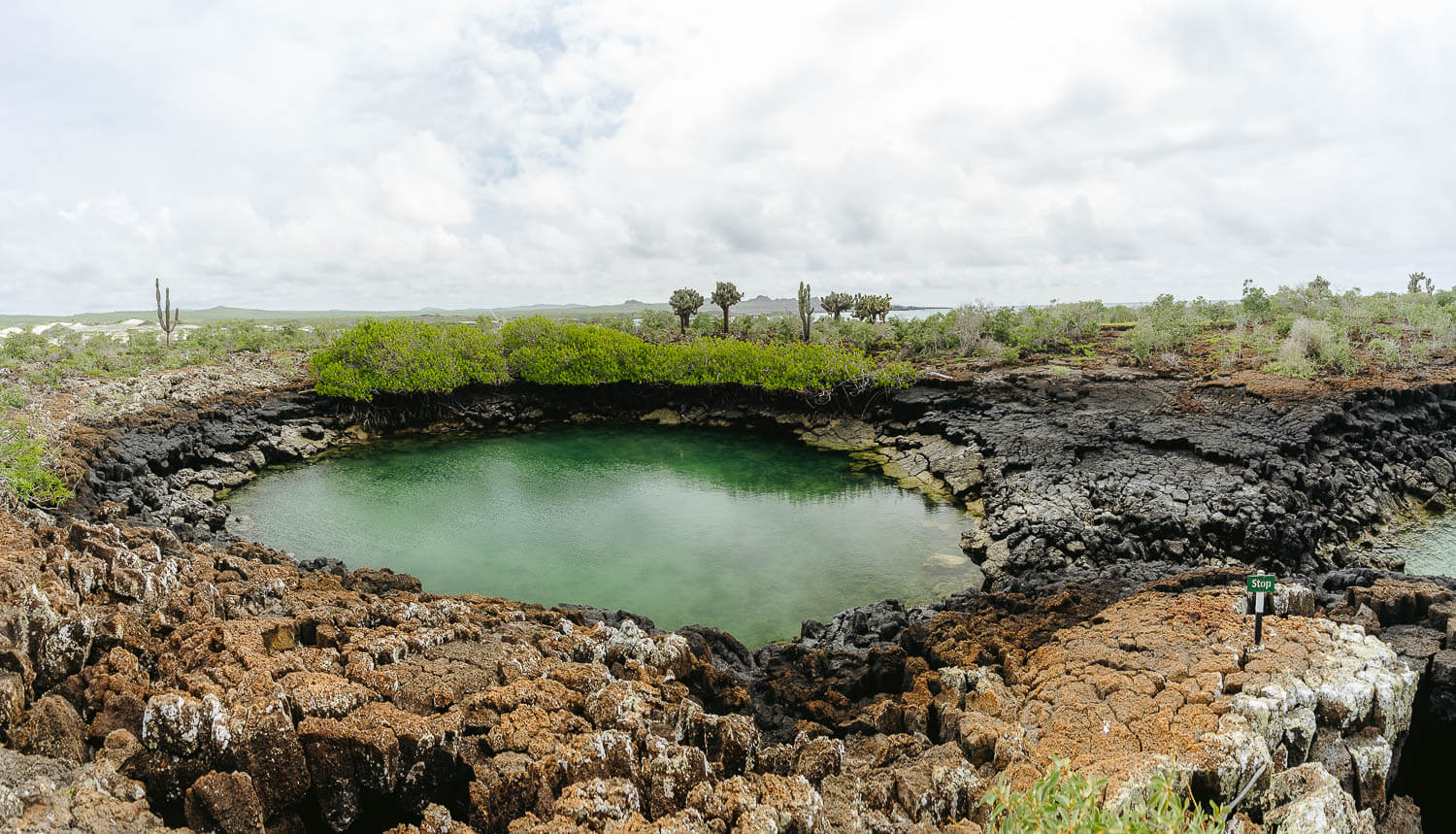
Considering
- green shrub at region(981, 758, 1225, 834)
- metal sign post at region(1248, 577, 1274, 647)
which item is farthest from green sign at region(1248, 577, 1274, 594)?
green shrub at region(981, 758, 1225, 834)

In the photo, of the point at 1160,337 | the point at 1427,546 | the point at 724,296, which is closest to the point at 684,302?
the point at 724,296

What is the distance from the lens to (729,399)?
37938 mm

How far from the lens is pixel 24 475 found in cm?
1630

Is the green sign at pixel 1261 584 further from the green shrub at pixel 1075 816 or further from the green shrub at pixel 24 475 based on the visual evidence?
the green shrub at pixel 24 475

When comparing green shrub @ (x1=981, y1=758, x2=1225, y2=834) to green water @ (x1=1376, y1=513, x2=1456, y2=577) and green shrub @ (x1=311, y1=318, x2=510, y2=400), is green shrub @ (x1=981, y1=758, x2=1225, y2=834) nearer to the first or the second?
green water @ (x1=1376, y1=513, x2=1456, y2=577)

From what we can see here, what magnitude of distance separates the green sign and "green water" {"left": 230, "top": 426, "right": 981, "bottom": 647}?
8.55 metres

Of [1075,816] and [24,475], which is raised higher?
[1075,816]

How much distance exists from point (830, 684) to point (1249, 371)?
3372 cm

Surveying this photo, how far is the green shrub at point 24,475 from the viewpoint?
52.0 ft

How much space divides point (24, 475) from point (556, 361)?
2315cm

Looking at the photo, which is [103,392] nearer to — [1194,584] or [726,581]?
[726,581]

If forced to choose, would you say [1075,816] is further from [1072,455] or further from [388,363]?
[388,363]

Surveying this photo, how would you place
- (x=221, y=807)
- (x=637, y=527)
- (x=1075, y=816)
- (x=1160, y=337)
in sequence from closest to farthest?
(x=1075, y=816), (x=221, y=807), (x=637, y=527), (x=1160, y=337)

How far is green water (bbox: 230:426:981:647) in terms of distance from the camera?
675 inches
